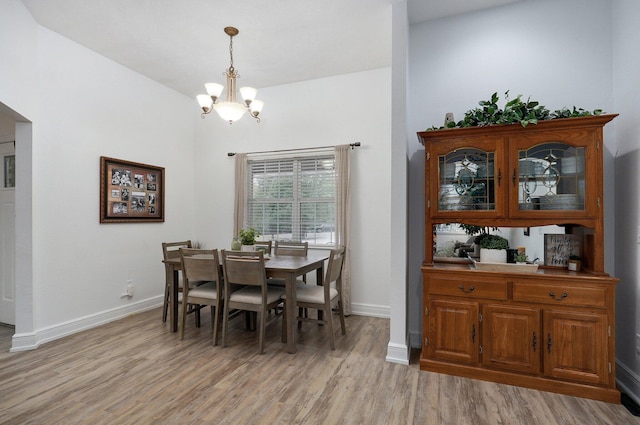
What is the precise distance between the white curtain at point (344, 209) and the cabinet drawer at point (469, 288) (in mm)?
1676

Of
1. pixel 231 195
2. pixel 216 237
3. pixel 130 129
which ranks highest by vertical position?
pixel 130 129

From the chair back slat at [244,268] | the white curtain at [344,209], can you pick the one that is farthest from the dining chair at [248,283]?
the white curtain at [344,209]

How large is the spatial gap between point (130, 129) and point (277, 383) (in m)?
3.78

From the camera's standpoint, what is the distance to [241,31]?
335cm

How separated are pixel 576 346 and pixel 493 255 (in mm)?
805

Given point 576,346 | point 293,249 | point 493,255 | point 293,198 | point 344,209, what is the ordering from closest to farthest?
point 576,346, point 493,255, point 293,249, point 344,209, point 293,198

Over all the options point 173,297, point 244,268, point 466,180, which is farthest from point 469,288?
point 173,297

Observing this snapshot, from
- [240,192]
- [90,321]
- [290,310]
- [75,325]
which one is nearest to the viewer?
[290,310]

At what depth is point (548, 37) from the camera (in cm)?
281

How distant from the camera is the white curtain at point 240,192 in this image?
4.85m

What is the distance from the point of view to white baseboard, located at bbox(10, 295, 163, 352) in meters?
3.08

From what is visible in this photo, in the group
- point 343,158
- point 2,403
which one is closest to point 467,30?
point 343,158

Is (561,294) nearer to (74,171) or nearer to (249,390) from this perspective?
(249,390)

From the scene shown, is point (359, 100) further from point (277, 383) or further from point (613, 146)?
point (277, 383)
